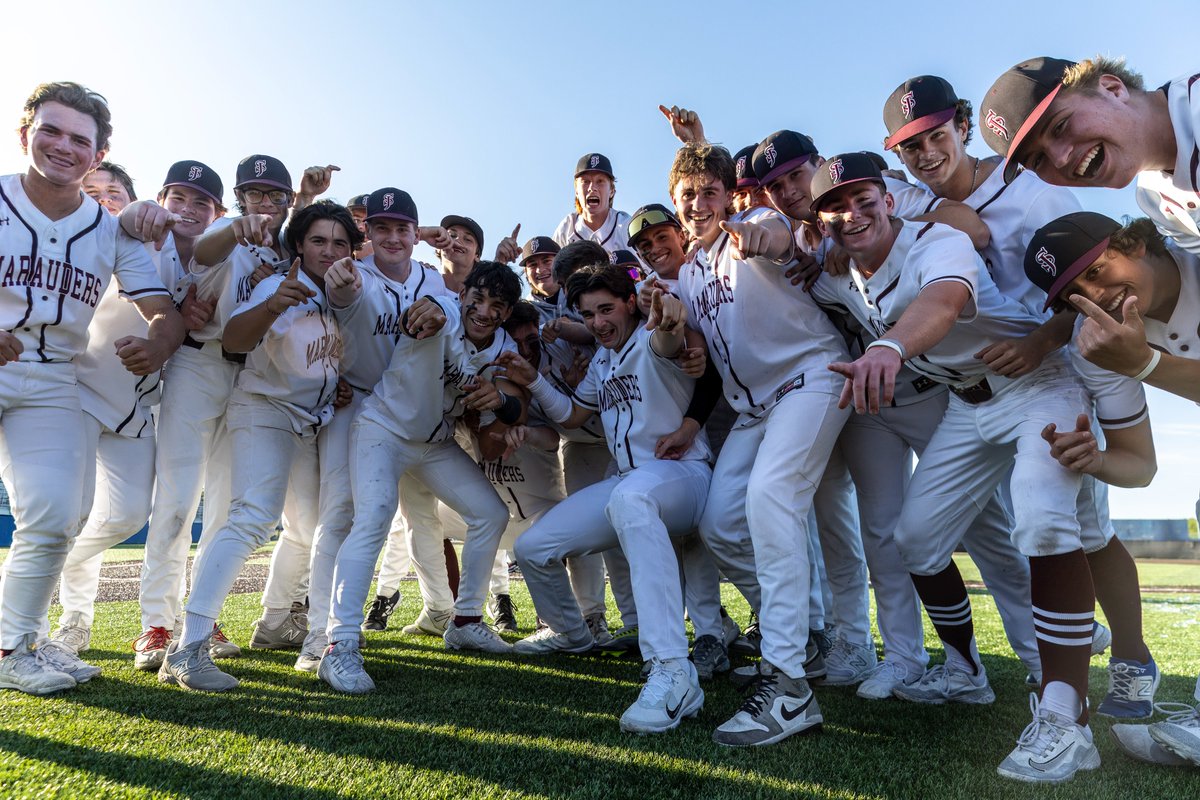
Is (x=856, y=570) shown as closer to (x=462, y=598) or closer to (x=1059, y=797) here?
(x=1059, y=797)

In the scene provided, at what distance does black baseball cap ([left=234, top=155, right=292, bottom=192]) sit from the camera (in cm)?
494

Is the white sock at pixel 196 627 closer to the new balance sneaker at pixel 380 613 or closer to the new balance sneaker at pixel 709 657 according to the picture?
the new balance sneaker at pixel 380 613

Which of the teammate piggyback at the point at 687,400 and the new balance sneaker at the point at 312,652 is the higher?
the teammate piggyback at the point at 687,400

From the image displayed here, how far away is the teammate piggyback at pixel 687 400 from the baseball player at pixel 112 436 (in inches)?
0.7

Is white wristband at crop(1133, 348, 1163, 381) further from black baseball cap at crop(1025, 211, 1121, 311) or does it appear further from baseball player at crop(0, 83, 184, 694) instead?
baseball player at crop(0, 83, 184, 694)

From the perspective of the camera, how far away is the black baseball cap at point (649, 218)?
470 centimetres

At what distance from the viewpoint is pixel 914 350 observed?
2.83m

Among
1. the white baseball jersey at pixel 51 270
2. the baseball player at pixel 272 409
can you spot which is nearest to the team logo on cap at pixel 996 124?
the baseball player at pixel 272 409

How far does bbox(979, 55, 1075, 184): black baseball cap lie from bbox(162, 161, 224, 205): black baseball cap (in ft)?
14.3

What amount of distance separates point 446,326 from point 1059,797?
3.40 m

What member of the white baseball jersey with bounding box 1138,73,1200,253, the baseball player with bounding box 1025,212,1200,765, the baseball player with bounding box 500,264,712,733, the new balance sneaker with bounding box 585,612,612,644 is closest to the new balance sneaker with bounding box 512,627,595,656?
the baseball player with bounding box 500,264,712,733

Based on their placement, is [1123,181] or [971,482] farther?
[971,482]

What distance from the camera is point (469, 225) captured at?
6117mm

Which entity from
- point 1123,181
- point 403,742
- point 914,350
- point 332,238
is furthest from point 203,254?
point 1123,181
